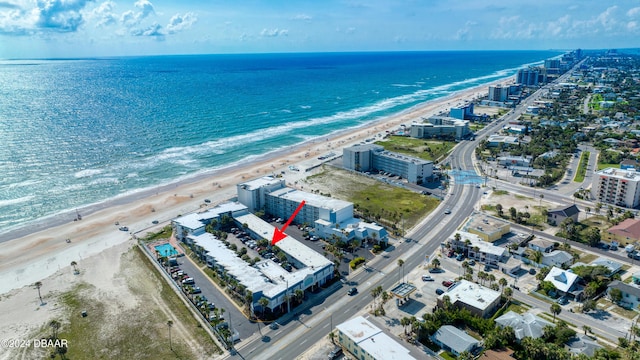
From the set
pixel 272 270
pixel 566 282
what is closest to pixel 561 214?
pixel 566 282

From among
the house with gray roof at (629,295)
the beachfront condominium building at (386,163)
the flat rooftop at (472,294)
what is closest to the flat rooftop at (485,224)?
the flat rooftop at (472,294)


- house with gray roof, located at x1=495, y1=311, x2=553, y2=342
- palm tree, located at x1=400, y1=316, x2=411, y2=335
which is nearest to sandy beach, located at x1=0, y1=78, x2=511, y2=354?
palm tree, located at x1=400, y1=316, x2=411, y2=335

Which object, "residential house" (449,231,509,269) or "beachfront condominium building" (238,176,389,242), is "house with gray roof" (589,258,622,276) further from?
"beachfront condominium building" (238,176,389,242)

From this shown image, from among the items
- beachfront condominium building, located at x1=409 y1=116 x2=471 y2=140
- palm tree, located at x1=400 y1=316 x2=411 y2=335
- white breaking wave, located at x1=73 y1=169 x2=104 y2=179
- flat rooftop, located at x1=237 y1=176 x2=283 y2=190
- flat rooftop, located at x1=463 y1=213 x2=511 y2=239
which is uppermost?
beachfront condominium building, located at x1=409 y1=116 x2=471 y2=140

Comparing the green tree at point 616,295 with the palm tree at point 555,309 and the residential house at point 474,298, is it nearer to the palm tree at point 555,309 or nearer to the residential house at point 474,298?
the palm tree at point 555,309

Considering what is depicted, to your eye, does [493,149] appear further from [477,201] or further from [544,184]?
[477,201]

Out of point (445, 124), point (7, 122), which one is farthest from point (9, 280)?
point (445, 124)
